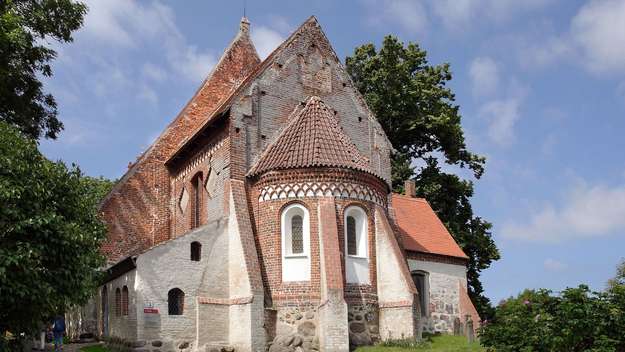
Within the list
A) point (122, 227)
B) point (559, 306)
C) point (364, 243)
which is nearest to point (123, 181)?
point (122, 227)

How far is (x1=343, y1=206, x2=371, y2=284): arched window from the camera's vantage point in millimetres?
22031

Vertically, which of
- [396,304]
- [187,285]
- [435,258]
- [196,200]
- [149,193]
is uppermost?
[149,193]

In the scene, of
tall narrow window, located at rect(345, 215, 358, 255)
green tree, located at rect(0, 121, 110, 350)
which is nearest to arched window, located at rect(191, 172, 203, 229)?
tall narrow window, located at rect(345, 215, 358, 255)

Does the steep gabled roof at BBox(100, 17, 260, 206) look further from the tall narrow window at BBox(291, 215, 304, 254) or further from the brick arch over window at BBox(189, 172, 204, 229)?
the tall narrow window at BBox(291, 215, 304, 254)

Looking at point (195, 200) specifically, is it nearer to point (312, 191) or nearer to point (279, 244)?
point (279, 244)

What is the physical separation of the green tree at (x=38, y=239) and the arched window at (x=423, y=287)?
15.2m

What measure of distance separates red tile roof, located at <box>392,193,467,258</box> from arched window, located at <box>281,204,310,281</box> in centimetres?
835

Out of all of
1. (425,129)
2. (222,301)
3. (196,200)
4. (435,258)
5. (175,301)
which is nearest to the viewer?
(175,301)

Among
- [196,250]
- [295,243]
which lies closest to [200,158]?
[196,250]

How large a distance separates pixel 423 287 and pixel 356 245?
804 cm

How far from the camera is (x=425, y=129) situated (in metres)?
38.9

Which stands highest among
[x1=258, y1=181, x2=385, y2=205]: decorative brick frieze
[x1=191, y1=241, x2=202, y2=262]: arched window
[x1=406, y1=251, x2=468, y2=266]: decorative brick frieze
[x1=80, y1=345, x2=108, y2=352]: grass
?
[x1=258, y1=181, x2=385, y2=205]: decorative brick frieze

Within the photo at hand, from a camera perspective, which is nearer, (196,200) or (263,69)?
(263,69)

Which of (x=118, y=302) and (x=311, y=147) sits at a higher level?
(x=311, y=147)
